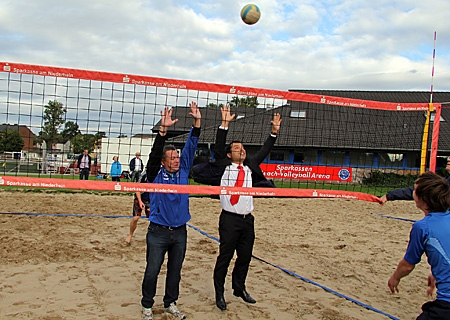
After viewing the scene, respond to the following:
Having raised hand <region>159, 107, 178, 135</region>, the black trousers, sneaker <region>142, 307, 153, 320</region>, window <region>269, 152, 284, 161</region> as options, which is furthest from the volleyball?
window <region>269, 152, 284, 161</region>

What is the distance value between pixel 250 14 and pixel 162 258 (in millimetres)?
4048

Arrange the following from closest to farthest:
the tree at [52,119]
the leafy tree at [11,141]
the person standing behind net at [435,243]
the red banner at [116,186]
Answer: the person standing behind net at [435,243] → the red banner at [116,186] → the tree at [52,119] → the leafy tree at [11,141]

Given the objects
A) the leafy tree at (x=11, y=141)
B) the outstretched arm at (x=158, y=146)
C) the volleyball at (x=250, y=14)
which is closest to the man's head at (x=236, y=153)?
the outstretched arm at (x=158, y=146)

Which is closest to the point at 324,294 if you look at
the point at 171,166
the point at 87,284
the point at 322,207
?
the point at 171,166

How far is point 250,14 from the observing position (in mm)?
6203

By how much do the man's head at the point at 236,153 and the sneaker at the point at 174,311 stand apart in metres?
1.55

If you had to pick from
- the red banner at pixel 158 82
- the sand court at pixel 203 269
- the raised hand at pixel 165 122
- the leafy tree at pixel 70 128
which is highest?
the red banner at pixel 158 82

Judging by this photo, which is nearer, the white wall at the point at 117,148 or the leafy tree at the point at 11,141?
the leafy tree at the point at 11,141

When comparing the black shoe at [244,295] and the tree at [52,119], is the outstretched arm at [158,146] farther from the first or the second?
the black shoe at [244,295]

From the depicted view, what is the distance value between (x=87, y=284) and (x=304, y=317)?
2378 millimetres

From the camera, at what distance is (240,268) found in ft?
13.8

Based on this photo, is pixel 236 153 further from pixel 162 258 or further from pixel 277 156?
pixel 277 156

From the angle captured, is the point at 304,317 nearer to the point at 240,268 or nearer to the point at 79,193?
the point at 240,268

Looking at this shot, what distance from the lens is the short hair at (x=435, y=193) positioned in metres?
2.65
